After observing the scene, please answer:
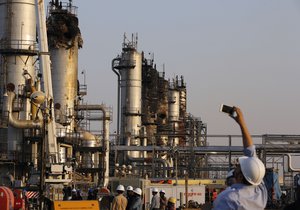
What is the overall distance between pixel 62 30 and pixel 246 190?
50.1 m

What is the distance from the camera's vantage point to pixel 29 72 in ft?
154

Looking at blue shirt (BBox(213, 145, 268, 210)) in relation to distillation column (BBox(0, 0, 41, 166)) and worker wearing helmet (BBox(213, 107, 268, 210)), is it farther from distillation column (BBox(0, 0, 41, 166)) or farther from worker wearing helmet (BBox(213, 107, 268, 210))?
distillation column (BBox(0, 0, 41, 166))

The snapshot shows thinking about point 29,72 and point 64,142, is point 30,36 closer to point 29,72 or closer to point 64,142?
point 29,72

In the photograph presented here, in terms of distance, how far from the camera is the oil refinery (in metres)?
43.1

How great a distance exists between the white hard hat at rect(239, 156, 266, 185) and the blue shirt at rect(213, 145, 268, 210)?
6cm

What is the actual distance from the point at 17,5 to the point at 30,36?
190 cm

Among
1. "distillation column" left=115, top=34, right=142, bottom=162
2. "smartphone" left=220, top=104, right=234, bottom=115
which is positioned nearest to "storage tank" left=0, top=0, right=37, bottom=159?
"distillation column" left=115, top=34, right=142, bottom=162

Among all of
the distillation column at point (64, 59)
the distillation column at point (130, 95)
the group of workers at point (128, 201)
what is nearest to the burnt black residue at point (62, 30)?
the distillation column at point (64, 59)

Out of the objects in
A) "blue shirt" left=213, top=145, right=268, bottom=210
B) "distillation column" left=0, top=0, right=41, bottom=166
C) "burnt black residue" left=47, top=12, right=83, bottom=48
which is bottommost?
"blue shirt" left=213, top=145, right=268, bottom=210

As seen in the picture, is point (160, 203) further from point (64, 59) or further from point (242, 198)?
point (64, 59)

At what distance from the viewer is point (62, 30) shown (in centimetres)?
5494

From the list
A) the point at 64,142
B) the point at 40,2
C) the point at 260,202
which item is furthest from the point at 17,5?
the point at 260,202

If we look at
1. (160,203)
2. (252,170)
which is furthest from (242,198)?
(160,203)

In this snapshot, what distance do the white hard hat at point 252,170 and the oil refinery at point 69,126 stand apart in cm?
1863
